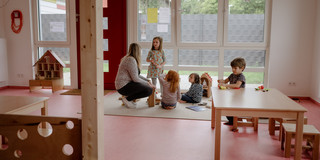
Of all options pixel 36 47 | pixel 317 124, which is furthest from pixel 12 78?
pixel 317 124

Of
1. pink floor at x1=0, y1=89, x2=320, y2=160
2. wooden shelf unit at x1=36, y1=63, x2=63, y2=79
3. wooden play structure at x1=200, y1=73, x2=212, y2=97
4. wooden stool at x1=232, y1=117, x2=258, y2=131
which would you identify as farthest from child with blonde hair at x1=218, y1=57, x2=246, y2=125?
wooden shelf unit at x1=36, y1=63, x2=63, y2=79

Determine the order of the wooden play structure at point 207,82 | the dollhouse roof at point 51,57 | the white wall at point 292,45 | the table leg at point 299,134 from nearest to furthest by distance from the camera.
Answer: the table leg at point 299,134 → the white wall at point 292,45 → the wooden play structure at point 207,82 → the dollhouse roof at point 51,57

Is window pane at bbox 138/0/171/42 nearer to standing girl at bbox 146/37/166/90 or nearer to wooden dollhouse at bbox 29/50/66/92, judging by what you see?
standing girl at bbox 146/37/166/90

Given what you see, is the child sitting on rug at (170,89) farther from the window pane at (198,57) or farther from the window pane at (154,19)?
the window pane at (154,19)

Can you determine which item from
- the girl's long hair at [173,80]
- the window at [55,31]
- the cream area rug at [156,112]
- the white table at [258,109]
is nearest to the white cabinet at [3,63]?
the window at [55,31]

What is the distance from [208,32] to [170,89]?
1945 millimetres

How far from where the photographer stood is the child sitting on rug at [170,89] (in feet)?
14.4

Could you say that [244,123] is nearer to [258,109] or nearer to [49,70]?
[258,109]

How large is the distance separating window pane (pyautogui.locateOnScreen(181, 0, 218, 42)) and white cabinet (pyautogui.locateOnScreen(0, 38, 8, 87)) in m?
3.86

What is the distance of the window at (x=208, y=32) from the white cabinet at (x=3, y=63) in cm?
278

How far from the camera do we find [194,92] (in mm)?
4805

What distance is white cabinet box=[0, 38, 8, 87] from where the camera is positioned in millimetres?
6055

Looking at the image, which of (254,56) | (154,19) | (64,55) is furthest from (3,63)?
(254,56)

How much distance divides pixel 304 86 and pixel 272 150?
303 cm
